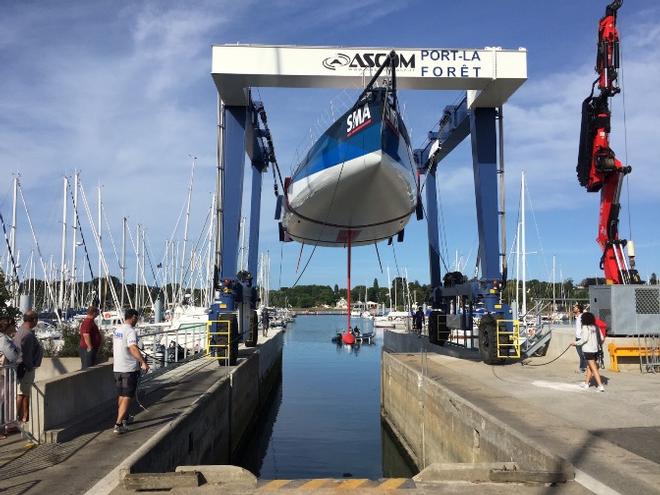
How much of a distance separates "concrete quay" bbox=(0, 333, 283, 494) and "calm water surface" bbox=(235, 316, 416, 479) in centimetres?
143

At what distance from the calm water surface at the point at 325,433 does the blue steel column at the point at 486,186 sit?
18.9ft

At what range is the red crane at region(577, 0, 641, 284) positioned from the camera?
1719 centimetres

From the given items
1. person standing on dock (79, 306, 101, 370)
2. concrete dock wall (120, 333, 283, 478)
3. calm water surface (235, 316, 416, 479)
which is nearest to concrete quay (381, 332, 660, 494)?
calm water surface (235, 316, 416, 479)

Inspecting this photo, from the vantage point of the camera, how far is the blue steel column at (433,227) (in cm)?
2584

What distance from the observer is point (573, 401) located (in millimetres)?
10922

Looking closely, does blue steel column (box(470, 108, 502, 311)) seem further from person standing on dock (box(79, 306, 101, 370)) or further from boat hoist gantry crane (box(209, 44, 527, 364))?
person standing on dock (box(79, 306, 101, 370))

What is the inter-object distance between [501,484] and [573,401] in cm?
549

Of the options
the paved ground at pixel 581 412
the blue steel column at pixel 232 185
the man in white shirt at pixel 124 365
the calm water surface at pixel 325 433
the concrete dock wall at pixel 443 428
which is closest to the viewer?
the paved ground at pixel 581 412

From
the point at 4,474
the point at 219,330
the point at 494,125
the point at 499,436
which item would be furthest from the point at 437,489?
the point at 494,125

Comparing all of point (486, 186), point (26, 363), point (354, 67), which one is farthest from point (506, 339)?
point (26, 363)

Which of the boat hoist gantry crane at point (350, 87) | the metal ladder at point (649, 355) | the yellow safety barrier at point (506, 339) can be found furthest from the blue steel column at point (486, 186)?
the metal ladder at point (649, 355)

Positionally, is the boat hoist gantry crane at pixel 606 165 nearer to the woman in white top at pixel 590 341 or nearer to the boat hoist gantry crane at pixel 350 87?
the boat hoist gantry crane at pixel 350 87

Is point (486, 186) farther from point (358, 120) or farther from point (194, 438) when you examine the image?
point (194, 438)

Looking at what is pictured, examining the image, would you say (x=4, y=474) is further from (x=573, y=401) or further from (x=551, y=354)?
(x=551, y=354)
